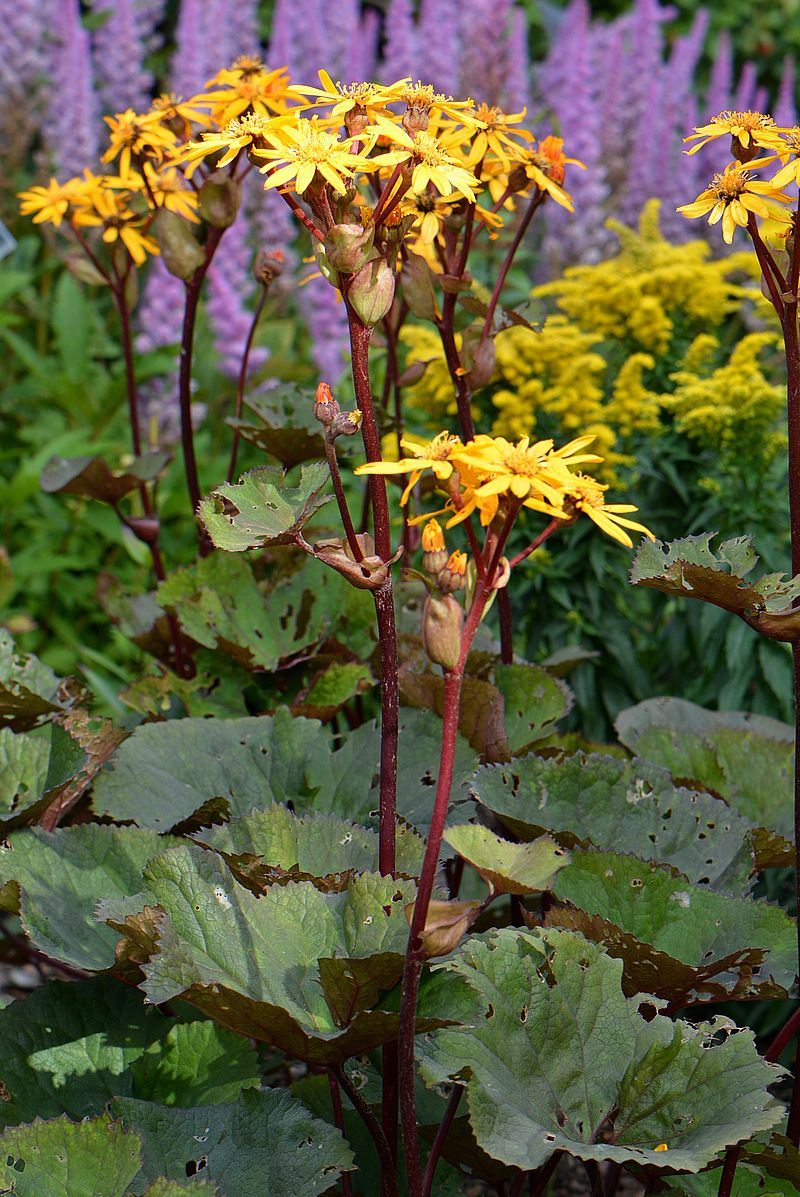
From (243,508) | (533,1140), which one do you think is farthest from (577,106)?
(533,1140)

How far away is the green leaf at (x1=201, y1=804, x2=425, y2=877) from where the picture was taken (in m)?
1.21

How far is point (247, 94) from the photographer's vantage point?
146 cm

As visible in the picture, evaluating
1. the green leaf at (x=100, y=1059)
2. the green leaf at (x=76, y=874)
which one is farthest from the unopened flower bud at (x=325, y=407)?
the green leaf at (x=100, y=1059)

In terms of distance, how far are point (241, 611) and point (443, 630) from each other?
97 centimetres

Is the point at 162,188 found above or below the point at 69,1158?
above

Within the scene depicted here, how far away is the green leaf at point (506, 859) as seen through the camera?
899 mm

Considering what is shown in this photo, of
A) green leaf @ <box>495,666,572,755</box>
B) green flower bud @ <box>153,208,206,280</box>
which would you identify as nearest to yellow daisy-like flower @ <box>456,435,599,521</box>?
green leaf @ <box>495,666,572,755</box>

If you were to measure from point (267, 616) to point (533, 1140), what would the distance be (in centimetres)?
102

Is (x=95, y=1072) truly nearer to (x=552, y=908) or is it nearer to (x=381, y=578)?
(x=552, y=908)

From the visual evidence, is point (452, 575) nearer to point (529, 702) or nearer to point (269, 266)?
point (529, 702)

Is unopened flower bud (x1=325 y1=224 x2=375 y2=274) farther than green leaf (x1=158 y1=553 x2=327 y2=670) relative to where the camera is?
No

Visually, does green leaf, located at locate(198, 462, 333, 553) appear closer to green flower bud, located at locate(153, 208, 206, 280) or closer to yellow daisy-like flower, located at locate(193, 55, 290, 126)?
yellow daisy-like flower, located at locate(193, 55, 290, 126)

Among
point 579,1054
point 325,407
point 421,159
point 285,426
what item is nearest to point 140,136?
point 285,426

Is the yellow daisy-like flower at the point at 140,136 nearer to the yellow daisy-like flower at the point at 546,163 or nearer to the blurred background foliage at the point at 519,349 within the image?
the blurred background foliage at the point at 519,349
